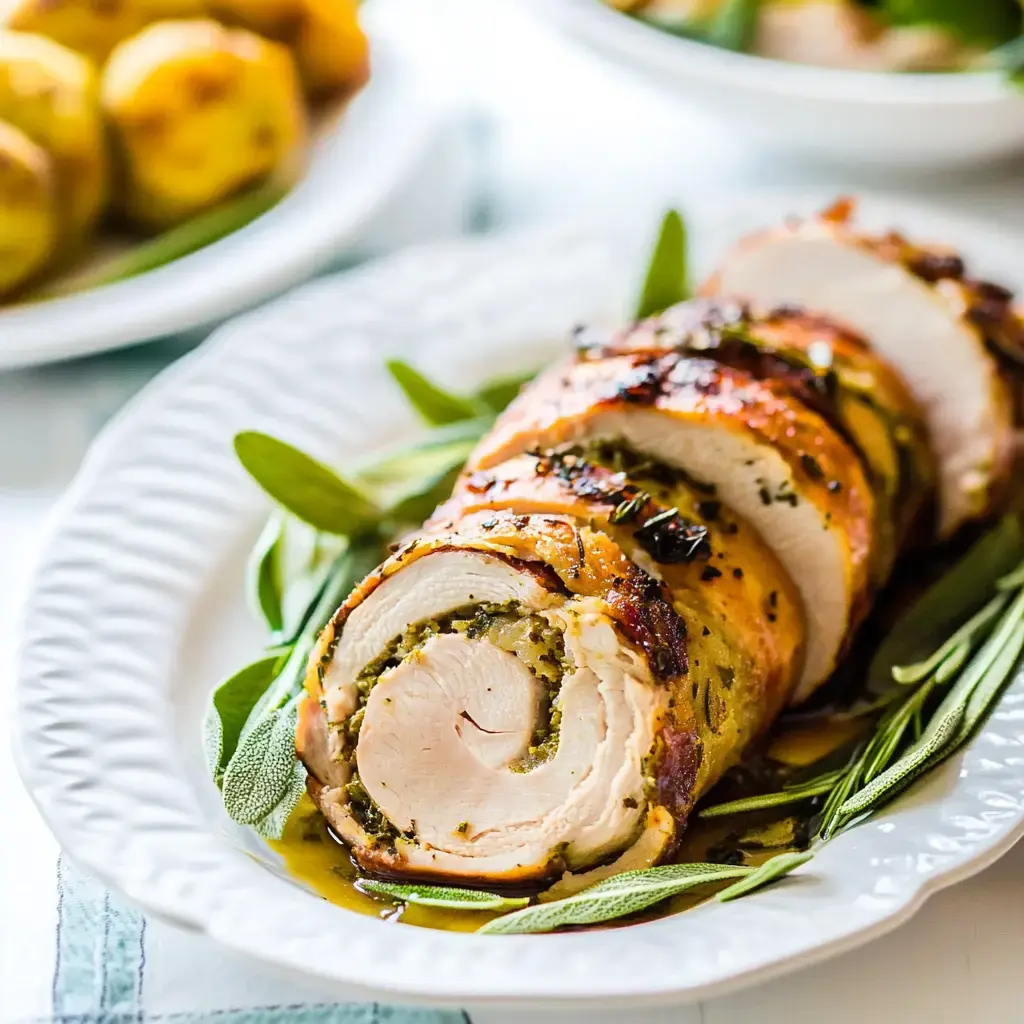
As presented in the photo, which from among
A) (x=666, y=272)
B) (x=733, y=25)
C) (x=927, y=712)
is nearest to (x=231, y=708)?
(x=927, y=712)

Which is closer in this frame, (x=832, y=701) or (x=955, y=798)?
(x=955, y=798)

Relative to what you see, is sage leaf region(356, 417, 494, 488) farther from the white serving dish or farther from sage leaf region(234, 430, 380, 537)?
the white serving dish

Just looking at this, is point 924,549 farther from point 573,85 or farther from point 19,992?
point 573,85

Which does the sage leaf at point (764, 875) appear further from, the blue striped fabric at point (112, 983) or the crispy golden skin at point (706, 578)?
the blue striped fabric at point (112, 983)

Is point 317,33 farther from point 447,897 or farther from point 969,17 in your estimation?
point 447,897

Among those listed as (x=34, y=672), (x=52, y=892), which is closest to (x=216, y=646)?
(x=34, y=672)

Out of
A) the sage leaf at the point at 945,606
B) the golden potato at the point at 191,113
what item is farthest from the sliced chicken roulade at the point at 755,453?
the golden potato at the point at 191,113
